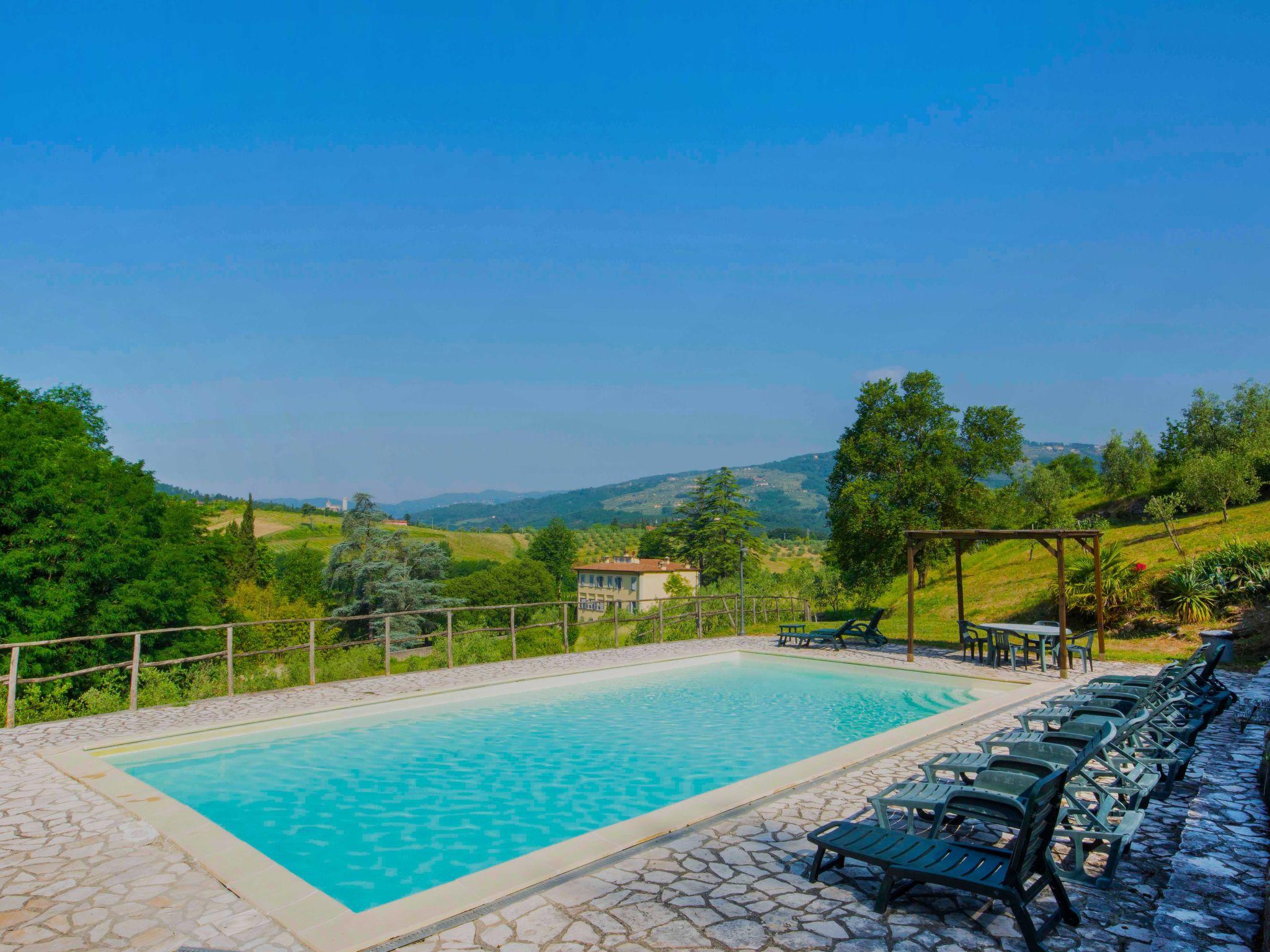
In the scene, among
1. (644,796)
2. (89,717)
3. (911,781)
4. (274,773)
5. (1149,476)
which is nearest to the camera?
(911,781)

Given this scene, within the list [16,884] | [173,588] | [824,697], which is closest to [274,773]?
[16,884]

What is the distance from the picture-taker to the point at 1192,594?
1380 centimetres

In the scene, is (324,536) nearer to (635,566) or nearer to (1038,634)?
(635,566)

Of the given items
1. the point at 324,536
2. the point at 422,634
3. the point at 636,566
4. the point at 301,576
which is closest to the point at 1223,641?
the point at 422,634

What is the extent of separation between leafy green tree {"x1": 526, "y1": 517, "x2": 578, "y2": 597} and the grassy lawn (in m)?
5.09

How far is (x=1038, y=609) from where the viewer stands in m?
17.6

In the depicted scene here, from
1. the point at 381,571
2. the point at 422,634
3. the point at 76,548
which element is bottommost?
the point at 422,634

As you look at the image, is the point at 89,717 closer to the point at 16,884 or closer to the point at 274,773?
the point at 274,773

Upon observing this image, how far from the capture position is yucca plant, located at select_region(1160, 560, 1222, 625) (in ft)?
44.7

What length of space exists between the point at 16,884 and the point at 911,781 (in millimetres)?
5412

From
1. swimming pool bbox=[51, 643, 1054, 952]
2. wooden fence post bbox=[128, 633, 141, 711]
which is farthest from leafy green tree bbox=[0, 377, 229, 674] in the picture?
swimming pool bbox=[51, 643, 1054, 952]

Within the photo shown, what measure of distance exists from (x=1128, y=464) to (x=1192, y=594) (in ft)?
78.1

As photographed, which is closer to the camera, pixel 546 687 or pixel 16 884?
pixel 16 884

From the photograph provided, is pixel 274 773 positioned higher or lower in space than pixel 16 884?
lower
